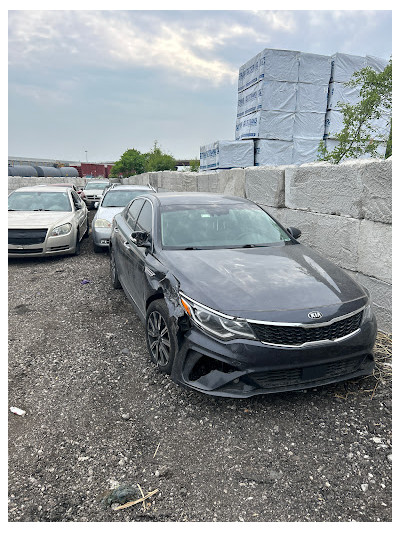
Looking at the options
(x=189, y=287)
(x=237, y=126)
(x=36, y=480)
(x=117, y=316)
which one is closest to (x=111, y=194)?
(x=117, y=316)

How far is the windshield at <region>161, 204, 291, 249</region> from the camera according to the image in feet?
13.0

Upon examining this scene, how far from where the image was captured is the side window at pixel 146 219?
428 cm

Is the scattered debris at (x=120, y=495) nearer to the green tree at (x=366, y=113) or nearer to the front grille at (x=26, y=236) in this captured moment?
the front grille at (x=26, y=236)

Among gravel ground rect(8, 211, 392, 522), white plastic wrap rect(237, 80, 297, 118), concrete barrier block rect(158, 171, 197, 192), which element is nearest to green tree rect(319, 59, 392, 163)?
white plastic wrap rect(237, 80, 297, 118)

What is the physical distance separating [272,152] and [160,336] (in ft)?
35.5

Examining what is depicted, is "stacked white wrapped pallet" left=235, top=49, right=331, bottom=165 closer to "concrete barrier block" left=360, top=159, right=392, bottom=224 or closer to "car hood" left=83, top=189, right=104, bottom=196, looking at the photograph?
"concrete barrier block" left=360, top=159, right=392, bottom=224

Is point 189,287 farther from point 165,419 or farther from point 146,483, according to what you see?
point 146,483

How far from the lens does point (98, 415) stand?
2982mm

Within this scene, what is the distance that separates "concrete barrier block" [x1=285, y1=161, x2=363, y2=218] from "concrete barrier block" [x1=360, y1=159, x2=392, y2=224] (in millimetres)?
105

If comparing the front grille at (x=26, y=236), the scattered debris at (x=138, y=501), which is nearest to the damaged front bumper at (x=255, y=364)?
the scattered debris at (x=138, y=501)

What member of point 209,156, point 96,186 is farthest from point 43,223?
point 96,186

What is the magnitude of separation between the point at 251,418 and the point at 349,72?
537 inches

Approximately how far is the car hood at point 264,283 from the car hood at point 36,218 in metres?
5.18

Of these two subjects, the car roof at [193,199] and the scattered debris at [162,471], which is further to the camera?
the car roof at [193,199]
